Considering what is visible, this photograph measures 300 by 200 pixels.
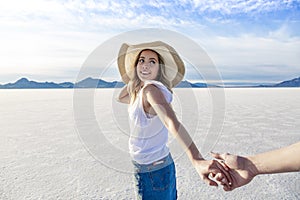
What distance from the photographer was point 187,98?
171cm

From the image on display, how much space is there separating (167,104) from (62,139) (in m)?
3.05

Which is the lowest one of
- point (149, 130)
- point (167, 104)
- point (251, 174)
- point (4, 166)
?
point (4, 166)

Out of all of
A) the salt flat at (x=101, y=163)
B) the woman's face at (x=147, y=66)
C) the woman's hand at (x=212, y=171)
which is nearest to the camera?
the woman's hand at (x=212, y=171)

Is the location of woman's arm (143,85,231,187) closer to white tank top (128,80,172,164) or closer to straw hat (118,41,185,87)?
white tank top (128,80,172,164)

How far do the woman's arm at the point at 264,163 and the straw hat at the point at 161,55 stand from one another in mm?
446

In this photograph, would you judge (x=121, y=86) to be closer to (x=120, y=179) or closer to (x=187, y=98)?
(x=187, y=98)

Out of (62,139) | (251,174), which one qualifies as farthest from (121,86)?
(62,139)

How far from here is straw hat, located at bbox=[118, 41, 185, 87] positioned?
1479mm

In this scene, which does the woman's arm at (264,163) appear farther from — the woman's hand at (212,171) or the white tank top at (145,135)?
the white tank top at (145,135)

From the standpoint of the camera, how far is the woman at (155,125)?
4.00 ft

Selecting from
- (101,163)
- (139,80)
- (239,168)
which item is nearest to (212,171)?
(239,168)

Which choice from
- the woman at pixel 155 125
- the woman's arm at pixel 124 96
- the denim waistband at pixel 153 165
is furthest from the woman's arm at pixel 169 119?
the woman's arm at pixel 124 96

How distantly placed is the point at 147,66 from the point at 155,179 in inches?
19.3

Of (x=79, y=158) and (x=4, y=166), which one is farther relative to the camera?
(x=79, y=158)
